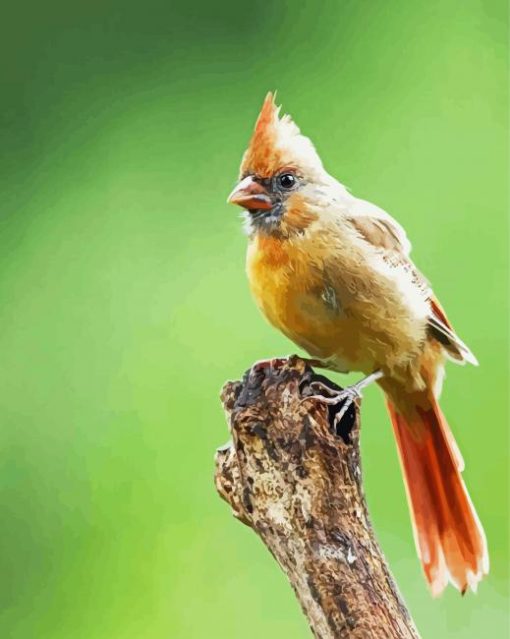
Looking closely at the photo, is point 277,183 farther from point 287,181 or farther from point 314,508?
point 314,508

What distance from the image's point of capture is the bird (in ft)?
6.92

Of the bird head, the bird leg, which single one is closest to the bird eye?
the bird head

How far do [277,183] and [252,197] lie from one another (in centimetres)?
6

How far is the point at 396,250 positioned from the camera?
7.34ft

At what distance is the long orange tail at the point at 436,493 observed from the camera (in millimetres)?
2363

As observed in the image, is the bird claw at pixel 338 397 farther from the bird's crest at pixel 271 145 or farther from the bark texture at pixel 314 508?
the bird's crest at pixel 271 145

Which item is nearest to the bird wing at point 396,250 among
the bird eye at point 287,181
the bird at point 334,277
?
A: the bird at point 334,277

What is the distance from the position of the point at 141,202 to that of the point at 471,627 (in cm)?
131

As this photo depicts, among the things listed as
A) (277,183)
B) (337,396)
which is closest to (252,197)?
(277,183)

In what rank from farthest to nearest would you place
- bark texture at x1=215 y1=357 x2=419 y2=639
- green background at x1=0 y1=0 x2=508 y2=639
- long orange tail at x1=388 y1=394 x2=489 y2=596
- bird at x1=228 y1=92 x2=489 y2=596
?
green background at x1=0 y1=0 x2=508 y2=639, long orange tail at x1=388 y1=394 x2=489 y2=596, bird at x1=228 y1=92 x2=489 y2=596, bark texture at x1=215 y1=357 x2=419 y2=639

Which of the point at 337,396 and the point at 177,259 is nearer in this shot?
the point at 337,396

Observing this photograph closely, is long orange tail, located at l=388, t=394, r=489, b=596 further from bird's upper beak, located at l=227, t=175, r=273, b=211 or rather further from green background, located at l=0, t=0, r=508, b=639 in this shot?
bird's upper beak, located at l=227, t=175, r=273, b=211

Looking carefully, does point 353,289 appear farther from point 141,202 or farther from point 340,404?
point 141,202

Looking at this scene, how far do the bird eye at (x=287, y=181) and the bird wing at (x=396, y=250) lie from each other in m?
0.12
